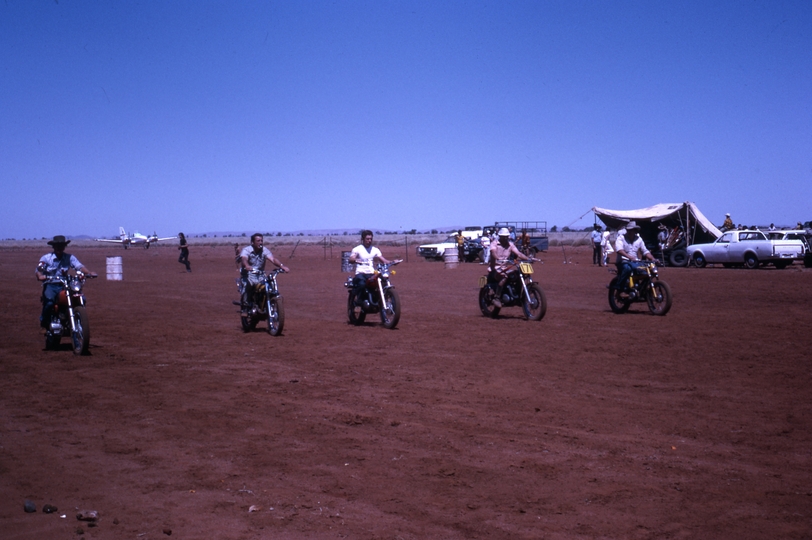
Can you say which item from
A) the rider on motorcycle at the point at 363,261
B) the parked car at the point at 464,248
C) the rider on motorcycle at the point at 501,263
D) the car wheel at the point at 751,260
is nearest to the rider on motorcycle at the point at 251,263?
the rider on motorcycle at the point at 363,261

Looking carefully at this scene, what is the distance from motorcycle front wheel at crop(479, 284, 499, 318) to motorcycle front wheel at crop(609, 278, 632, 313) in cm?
250

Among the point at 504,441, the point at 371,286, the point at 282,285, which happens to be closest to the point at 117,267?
the point at 282,285

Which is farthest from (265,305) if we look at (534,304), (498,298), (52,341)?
(534,304)

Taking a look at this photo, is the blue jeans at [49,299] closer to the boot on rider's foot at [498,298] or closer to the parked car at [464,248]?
the boot on rider's foot at [498,298]

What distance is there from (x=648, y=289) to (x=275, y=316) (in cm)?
736

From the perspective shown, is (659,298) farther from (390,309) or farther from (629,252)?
(390,309)

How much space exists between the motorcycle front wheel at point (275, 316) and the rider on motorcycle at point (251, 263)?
0.51 meters

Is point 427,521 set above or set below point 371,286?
below

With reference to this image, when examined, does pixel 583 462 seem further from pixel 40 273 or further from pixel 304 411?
pixel 40 273

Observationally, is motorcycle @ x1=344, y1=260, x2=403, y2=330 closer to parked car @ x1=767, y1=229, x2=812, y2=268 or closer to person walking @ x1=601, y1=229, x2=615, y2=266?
person walking @ x1=601, y1=229, x2=615, y2=266

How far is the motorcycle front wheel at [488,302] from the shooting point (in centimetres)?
1535

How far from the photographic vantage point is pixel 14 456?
6051 millimetres

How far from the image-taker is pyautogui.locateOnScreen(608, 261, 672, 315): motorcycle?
1514cm

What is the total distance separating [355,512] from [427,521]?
1.55 feet
